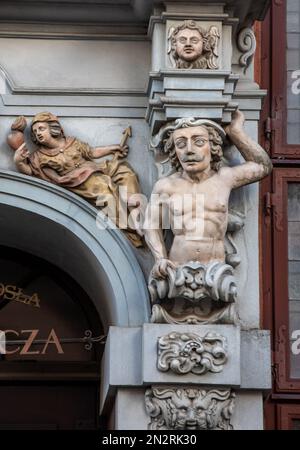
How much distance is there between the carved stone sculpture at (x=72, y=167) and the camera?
35.4ft

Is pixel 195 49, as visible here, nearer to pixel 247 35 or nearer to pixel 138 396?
pixel 247 35

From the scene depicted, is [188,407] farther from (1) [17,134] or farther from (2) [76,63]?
(2) [76,63]

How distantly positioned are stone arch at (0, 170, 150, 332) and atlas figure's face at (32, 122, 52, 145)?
283 millimetres

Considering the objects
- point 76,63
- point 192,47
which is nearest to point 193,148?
point 192,47

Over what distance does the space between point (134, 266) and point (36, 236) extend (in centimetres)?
104

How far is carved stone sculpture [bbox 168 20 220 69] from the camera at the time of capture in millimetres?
10742

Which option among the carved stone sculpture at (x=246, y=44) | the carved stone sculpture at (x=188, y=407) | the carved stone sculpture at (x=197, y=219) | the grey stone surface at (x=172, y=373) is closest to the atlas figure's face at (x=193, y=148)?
the carved stone sculpture at (x=197, y=219)

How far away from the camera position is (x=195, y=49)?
1073cm

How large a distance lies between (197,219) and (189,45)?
1248 mm

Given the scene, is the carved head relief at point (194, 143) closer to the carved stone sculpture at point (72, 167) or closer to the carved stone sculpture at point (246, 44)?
the carved stone sculpture at point (72, 167)

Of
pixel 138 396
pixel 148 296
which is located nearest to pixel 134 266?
pixel 148 296

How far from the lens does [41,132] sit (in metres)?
10.8

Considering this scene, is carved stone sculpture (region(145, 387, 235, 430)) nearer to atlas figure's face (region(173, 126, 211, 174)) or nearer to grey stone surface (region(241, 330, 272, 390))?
grey stone surface (region(241, 330, 272, 390))
